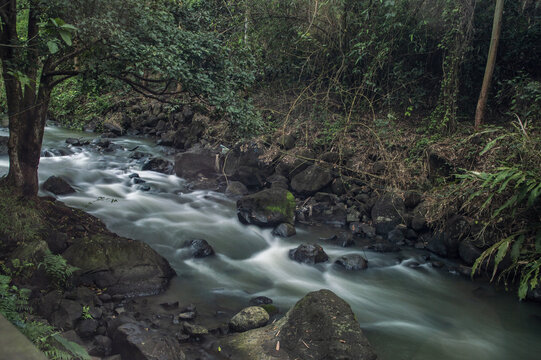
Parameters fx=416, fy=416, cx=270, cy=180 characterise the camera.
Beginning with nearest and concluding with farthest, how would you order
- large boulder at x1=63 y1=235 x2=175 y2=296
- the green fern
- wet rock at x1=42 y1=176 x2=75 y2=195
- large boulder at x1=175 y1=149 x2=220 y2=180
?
the green fern, large boulder at x1=63 y1=235 x2=175 y2=296, wet rock at x1=42 y1=176 x2=75 y2=195, large boulder at x1=175 y1=149 x2=220 y2=180

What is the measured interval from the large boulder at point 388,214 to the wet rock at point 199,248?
3.70m

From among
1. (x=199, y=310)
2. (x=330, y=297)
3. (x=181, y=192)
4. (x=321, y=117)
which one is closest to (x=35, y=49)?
(x=199, y=310)

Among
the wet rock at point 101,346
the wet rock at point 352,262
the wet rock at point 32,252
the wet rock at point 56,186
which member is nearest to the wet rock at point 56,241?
the wet rock at point 32,252

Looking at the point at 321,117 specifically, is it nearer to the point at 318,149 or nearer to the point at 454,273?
the point at 318,149

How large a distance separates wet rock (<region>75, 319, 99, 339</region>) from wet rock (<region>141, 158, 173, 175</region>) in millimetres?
8026

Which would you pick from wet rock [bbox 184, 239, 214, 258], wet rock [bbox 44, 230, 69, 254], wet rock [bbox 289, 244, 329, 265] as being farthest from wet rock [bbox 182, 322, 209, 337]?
wet rock [bbox 289, 244, 329, 265]

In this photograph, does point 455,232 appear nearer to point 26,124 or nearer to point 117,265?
point 117,265

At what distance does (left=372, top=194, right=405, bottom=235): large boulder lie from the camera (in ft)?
29.3

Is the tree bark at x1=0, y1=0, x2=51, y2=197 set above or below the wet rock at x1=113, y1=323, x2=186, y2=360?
above

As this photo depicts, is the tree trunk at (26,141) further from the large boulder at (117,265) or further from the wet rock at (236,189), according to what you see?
the wet rock at (236,189)

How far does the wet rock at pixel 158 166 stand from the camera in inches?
493

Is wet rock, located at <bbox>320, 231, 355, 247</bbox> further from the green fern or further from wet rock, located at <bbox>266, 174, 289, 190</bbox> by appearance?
the green fern

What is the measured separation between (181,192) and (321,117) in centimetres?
453

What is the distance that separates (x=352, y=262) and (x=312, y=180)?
3311 millimetres
